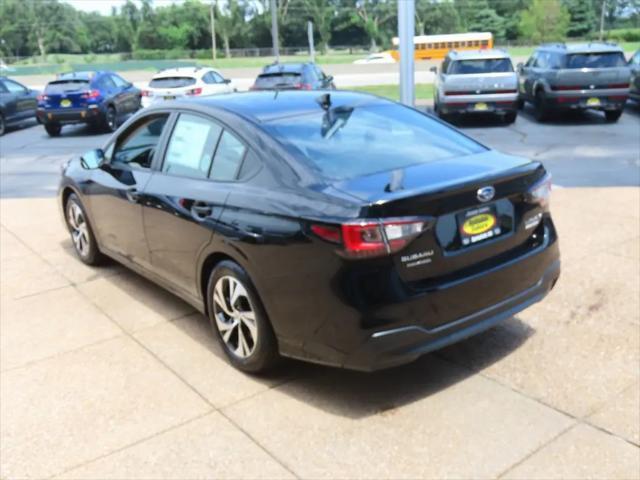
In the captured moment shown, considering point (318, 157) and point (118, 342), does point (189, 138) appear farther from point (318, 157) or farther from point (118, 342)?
point (118, 342)

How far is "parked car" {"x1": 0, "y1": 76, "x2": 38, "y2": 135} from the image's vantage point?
1850 cm

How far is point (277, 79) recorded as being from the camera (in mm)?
17047

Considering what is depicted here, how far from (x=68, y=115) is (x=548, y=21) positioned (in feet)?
275

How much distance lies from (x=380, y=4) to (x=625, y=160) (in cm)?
10908

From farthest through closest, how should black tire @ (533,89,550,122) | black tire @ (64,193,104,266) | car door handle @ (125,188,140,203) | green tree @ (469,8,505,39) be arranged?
green tree @ (469,8,505,39) < black tire @ (533,89,550,122) < black tire @ (64,193,104,266) < car door handle @ (125,188,140,203)

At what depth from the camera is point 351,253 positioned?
10.6 ft

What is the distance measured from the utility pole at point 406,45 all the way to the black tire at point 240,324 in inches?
233

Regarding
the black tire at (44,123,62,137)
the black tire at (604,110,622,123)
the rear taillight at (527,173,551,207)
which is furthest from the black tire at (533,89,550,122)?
the rear taillight at (527,173,551,207)

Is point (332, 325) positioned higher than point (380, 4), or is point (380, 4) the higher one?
point (380, 4)

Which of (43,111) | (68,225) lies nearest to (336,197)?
(68,225)

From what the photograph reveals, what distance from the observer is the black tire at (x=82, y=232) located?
19.7 feet

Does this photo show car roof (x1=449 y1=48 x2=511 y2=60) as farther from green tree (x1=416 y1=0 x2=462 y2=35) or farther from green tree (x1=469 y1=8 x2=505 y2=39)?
green tree (x1=416 y1=0 x2=462 y2=35)

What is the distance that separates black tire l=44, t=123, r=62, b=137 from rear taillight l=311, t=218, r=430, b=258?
16.2 metres

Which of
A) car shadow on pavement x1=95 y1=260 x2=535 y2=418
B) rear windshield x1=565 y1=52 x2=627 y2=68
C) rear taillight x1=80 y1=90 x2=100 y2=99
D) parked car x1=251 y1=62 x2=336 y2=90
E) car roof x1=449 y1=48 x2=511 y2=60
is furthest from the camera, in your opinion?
rear taillight x1=80 y1=90 x2=100 y2=99
